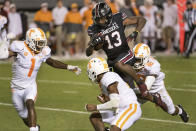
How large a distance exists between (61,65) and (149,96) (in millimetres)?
1290

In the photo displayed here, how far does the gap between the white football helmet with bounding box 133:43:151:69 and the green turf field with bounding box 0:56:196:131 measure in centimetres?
93

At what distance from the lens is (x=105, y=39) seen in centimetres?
759

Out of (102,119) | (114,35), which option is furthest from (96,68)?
(114,35)

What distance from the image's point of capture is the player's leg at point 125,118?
241 inches

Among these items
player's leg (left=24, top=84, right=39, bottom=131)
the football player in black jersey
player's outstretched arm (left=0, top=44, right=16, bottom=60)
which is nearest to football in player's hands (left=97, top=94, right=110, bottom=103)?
the football player in black jersey

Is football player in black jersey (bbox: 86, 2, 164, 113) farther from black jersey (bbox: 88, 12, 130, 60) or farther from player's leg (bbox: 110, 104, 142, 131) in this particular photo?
player's leg (bbox: 110, 104, 142, 131)

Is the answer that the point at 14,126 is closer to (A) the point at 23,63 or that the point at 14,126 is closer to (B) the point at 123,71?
(A) the point at 23,63

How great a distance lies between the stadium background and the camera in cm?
795

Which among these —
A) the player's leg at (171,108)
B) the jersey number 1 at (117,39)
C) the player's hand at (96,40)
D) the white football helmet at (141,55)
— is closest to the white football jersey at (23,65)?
the player's hand at (96,40)

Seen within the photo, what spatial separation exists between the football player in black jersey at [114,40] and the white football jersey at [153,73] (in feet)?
0.73

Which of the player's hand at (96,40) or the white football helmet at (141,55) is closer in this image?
the player's hand at (96,40)

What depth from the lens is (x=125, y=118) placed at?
20.2ft

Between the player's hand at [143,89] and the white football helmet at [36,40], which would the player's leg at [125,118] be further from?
the white football helmet at [36,40]

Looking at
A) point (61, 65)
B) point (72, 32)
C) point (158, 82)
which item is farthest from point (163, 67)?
point (61, 65)
